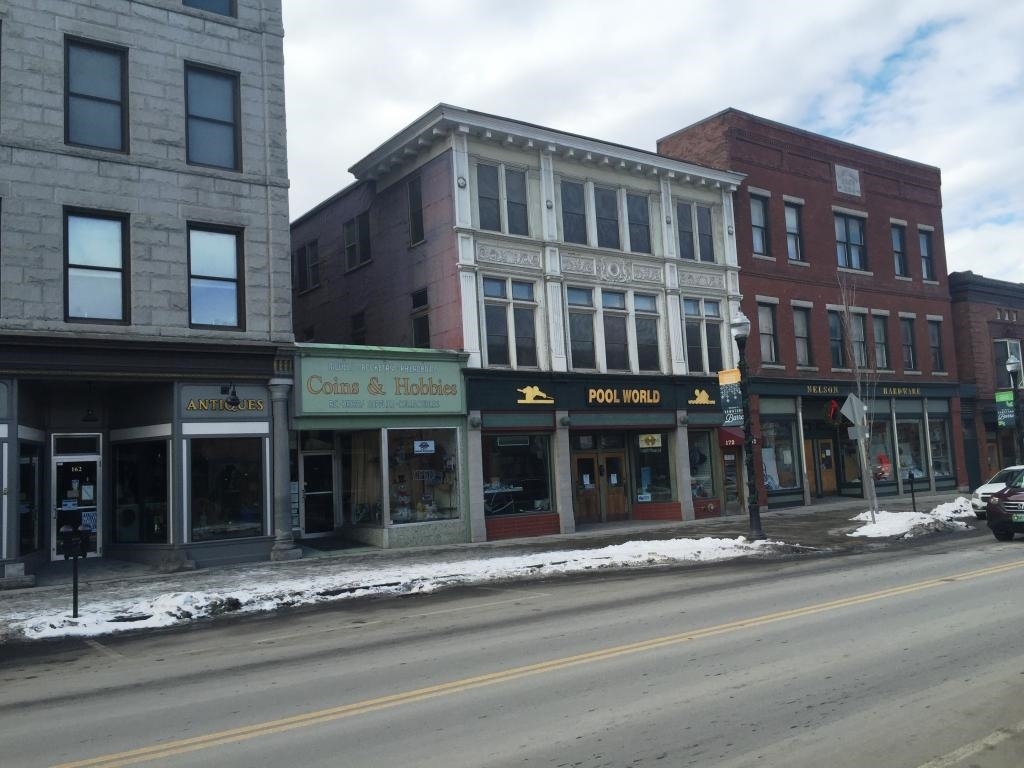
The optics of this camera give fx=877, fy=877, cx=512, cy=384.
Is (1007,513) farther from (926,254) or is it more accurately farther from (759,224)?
(926,254)

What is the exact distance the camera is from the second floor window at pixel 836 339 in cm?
3141

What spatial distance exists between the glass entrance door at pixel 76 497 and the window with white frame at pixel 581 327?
12.2 meters

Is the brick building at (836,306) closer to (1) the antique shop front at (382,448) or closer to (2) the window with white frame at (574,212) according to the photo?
(2) the window with white frame at (574,212)

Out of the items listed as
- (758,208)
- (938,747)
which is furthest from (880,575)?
(758,208)

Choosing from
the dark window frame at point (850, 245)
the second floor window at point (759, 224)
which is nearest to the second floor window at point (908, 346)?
the dark window frame at point (850, 245)

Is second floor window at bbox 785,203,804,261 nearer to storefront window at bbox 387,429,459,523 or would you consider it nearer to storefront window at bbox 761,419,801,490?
storefront window at bbox 761,419,801,490

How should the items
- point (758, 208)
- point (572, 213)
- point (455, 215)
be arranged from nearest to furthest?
point (455, 215) < point (572, 213) < point (758, 208)

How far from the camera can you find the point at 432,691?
7574 millimetres

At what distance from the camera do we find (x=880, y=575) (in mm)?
13828

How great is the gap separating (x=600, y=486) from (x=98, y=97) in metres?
16.3

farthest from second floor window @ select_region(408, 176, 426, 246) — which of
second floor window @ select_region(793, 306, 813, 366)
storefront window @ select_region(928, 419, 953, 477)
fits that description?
storefront window @ select_region(928, 419, 953, 477)

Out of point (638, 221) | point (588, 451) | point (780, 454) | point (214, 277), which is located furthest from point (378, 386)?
point (780, 454)

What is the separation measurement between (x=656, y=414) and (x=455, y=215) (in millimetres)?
8493

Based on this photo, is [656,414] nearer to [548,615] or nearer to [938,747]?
→ [548,615]
